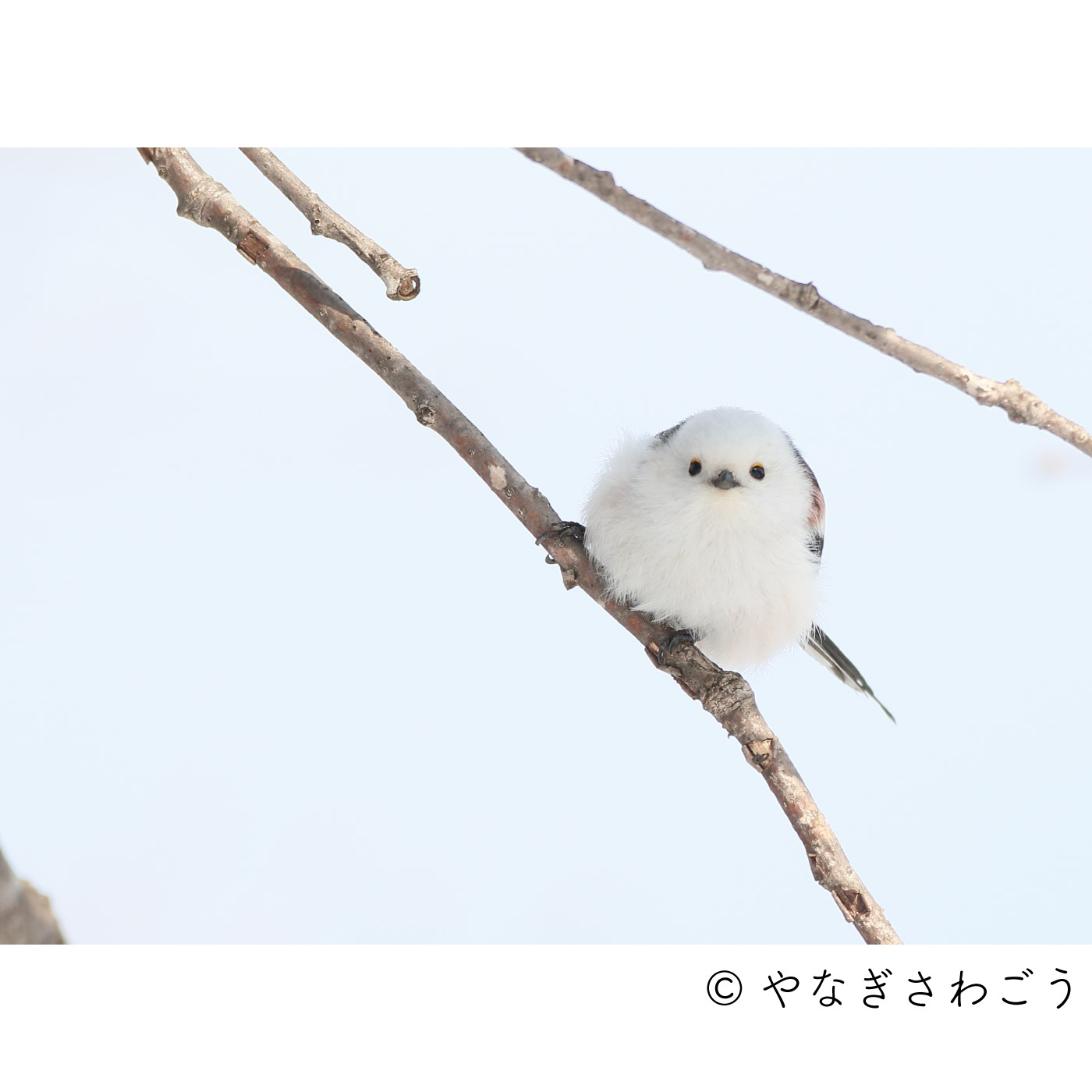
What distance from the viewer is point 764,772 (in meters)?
1.48

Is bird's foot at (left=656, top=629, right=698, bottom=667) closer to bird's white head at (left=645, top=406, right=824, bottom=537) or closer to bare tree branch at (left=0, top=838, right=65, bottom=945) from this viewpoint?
bird's white head at (left=645, top=406, right=824, bottom=537)

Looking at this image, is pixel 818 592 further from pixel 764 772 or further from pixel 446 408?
pixel 446 408

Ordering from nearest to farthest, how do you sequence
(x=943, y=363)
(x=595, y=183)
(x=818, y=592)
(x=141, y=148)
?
(x=595, y=183) < (x=943, y=363) < (x=141, y=148) < (x=818, y=592)

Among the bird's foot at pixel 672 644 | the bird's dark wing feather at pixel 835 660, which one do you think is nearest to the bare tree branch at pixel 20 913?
the bird's foot at pixel 672 644

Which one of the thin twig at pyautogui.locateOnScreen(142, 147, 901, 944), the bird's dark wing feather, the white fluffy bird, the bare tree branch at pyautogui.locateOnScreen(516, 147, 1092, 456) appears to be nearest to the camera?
the bare tree branch at pyautogui.locateOnScreen(516, 147, 1092, 456)

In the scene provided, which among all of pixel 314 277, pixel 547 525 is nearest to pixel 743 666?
pixel 547 525

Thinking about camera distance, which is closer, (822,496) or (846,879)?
(846,879)

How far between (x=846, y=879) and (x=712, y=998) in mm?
263

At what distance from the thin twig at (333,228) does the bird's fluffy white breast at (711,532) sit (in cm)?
52

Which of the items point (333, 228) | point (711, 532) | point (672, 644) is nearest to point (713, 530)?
point (711, 532)

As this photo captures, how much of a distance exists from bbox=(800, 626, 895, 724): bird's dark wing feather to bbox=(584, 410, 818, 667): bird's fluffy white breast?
22 centimetres

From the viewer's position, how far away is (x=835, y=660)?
1.96 metres

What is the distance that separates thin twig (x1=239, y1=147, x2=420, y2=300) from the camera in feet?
4.53

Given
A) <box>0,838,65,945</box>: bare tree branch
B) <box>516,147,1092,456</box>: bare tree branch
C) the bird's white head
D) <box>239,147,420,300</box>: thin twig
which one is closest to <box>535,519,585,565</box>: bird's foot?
the bird's white head
